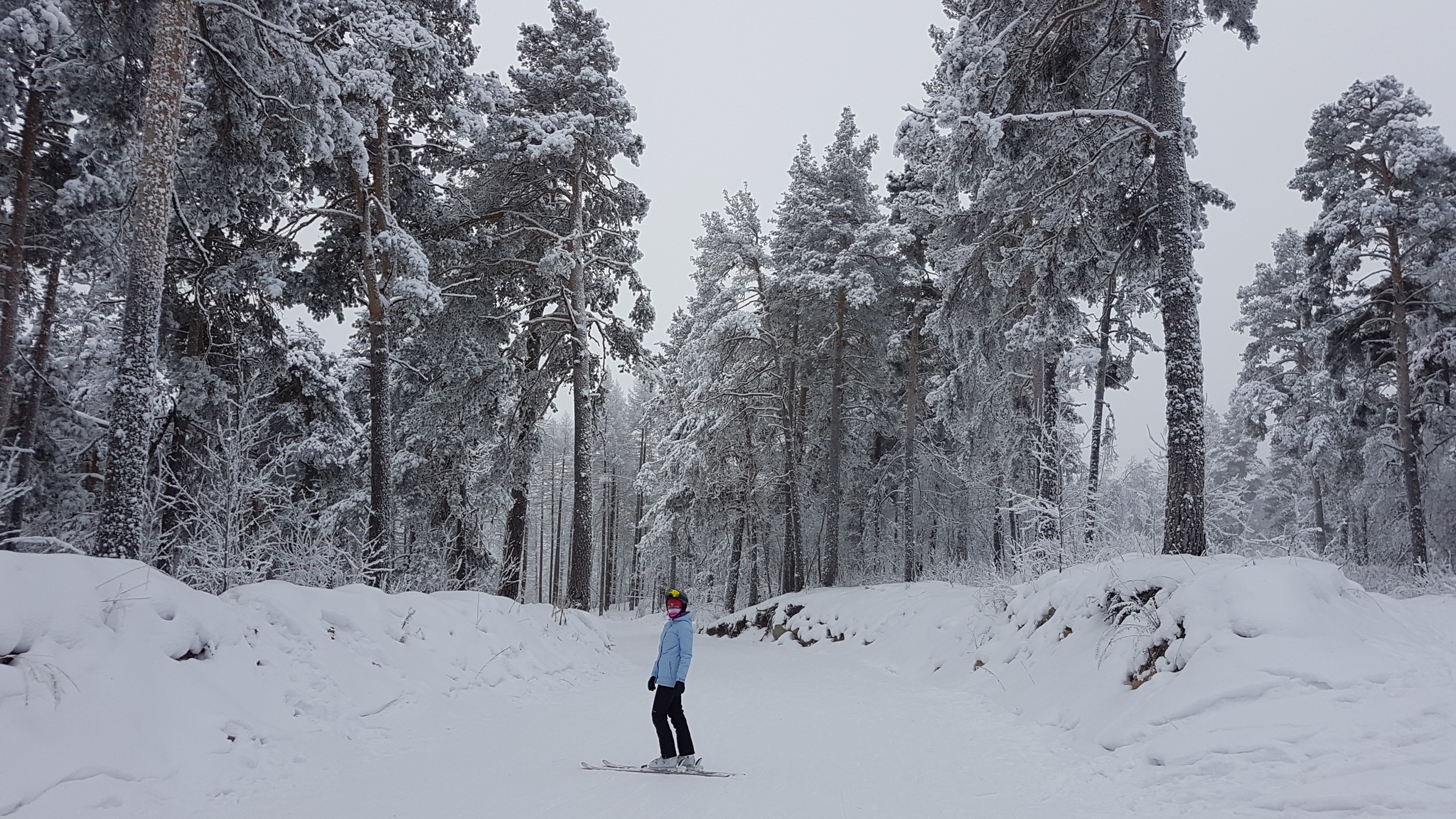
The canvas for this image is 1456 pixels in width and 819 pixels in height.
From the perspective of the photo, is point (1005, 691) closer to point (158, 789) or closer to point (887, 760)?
point (887, 760)

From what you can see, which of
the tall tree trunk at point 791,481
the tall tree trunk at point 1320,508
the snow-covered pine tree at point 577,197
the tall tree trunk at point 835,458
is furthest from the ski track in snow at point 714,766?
the tall tree trunk at point 1320,508

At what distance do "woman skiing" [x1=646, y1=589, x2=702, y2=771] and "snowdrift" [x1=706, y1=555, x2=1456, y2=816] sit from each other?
3468 millimetres

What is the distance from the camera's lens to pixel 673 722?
19.7ft

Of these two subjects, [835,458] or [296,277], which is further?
[835,458]

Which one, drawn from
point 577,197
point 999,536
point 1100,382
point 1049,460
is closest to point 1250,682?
point 1049,460

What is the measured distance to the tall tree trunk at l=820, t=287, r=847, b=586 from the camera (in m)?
21.0

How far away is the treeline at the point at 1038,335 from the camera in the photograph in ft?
32.9

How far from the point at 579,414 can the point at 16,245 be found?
1025cm

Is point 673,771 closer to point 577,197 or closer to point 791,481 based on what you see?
point 577,197

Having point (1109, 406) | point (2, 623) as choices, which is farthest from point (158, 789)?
point (1109, 406)

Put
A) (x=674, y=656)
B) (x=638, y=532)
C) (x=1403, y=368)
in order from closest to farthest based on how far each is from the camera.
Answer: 1. (x=674, y=656)
2. (x=1403, y=368)
3. (x=638, y=532)

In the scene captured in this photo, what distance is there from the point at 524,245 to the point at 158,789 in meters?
15.2

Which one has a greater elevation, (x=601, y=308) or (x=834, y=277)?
(x=834, y=277)

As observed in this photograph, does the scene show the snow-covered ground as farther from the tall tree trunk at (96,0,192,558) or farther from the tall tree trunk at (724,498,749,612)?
the tall tree trunk at (724,498,749,612)
